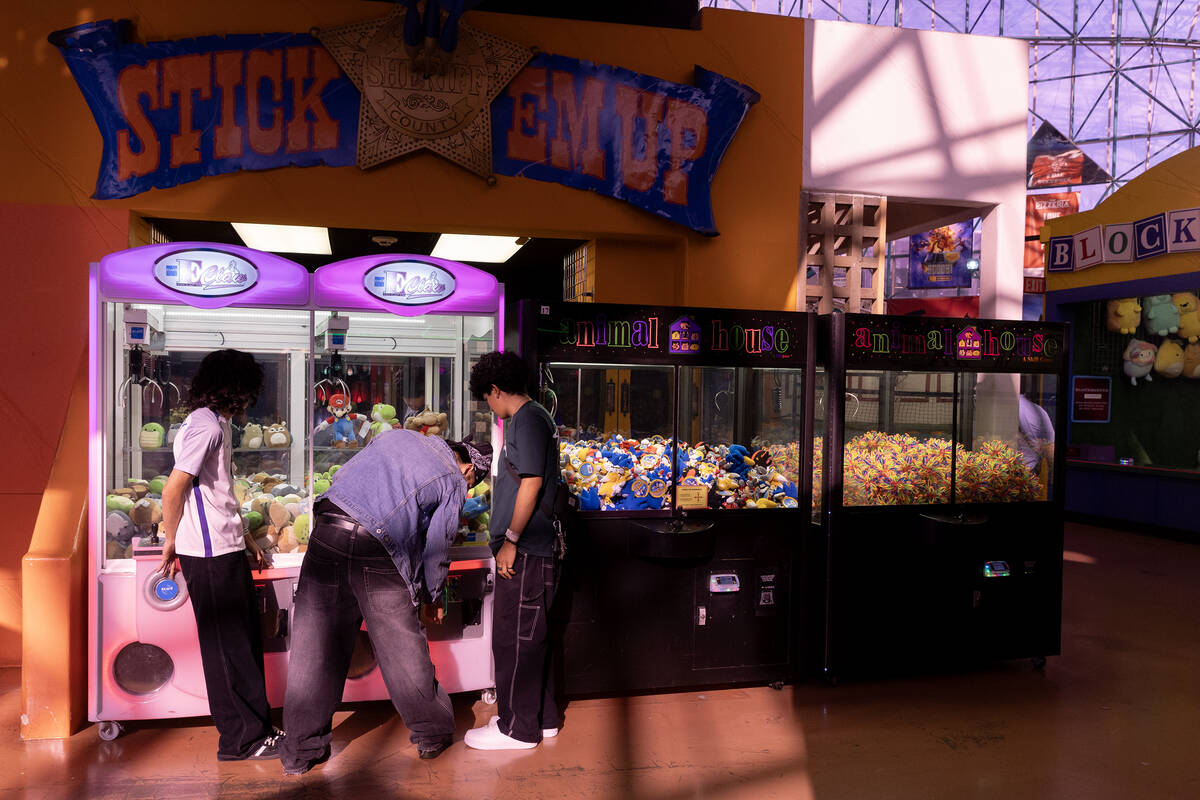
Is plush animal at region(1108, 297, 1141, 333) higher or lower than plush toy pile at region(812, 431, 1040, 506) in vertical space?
higher

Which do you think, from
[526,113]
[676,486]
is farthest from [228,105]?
[676,486]

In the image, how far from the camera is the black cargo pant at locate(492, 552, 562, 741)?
3256 mm

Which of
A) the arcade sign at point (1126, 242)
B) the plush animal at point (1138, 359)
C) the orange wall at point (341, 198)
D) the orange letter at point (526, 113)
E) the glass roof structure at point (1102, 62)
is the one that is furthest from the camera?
the glass roof structure at point (1102, 62)

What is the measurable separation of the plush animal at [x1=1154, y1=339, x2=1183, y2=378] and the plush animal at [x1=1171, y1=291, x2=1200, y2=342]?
155 mm

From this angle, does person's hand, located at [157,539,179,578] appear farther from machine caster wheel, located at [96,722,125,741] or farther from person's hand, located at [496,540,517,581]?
person's hand, located at [496,540,517,581]

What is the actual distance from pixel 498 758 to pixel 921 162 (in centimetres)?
528

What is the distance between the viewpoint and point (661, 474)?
13.0 feet

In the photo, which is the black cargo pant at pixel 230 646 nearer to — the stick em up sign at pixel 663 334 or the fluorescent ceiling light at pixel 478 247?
the stick em up sign at pixel 663 334

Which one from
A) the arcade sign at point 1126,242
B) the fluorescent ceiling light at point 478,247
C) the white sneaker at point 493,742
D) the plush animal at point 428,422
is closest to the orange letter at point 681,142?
the fluorescent ceiling light at point 478,247

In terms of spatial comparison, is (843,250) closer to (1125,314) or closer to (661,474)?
(661,474)

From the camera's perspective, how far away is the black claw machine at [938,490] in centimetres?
413

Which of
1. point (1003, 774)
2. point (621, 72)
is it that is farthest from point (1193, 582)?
point (621, 72)

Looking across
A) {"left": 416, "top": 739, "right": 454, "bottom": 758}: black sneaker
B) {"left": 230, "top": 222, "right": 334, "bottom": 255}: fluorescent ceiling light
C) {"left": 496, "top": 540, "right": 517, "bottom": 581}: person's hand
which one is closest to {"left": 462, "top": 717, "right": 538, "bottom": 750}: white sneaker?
{"left": 416, "top": 739, "right": 454, "bottom": 758}: black sneaker

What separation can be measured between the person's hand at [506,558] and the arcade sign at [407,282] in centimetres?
119
